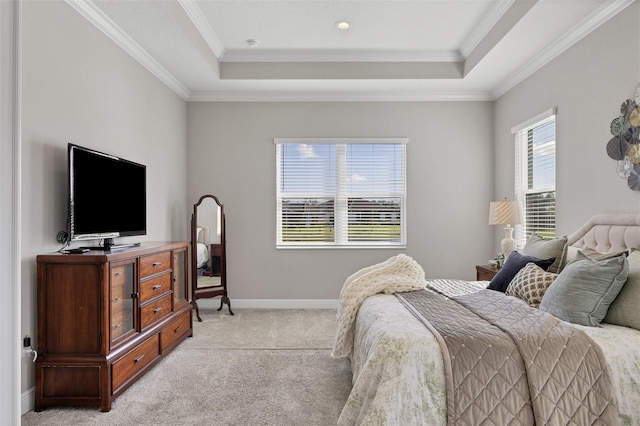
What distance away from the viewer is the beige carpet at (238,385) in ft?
7.51

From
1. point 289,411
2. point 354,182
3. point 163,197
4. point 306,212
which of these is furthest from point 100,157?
point 354,182

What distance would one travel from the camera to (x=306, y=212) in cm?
509

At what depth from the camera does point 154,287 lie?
3.06 m

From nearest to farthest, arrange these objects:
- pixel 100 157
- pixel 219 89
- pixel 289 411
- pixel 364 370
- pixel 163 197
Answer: pixel 364 370, pixel 289 411, pixel 100 157, pixel 163 197, pixel 219 89

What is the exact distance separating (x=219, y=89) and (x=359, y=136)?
189cm

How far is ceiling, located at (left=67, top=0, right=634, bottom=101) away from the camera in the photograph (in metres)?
3.14

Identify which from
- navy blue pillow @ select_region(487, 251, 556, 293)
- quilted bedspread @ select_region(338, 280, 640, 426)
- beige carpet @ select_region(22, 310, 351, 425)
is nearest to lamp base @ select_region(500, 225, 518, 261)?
navy blue pillow @ select_region(487, 251, 556, 293)

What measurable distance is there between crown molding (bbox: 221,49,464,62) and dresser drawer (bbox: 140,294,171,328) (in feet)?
9.10

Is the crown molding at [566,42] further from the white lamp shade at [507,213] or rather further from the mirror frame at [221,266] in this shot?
the mirror frame at [221,266]

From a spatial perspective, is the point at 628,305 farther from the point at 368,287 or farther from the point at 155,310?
the point at 155,310

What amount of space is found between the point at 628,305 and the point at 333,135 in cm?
366

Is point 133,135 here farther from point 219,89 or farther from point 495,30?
point 495,30

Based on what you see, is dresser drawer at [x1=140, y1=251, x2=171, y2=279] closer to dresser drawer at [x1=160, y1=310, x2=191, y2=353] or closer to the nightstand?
dresser drawer at [x1=160, y1=310, x2=191, y2=353]

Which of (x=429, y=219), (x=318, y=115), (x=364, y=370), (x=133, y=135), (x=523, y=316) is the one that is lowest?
(x=364, y=370)
